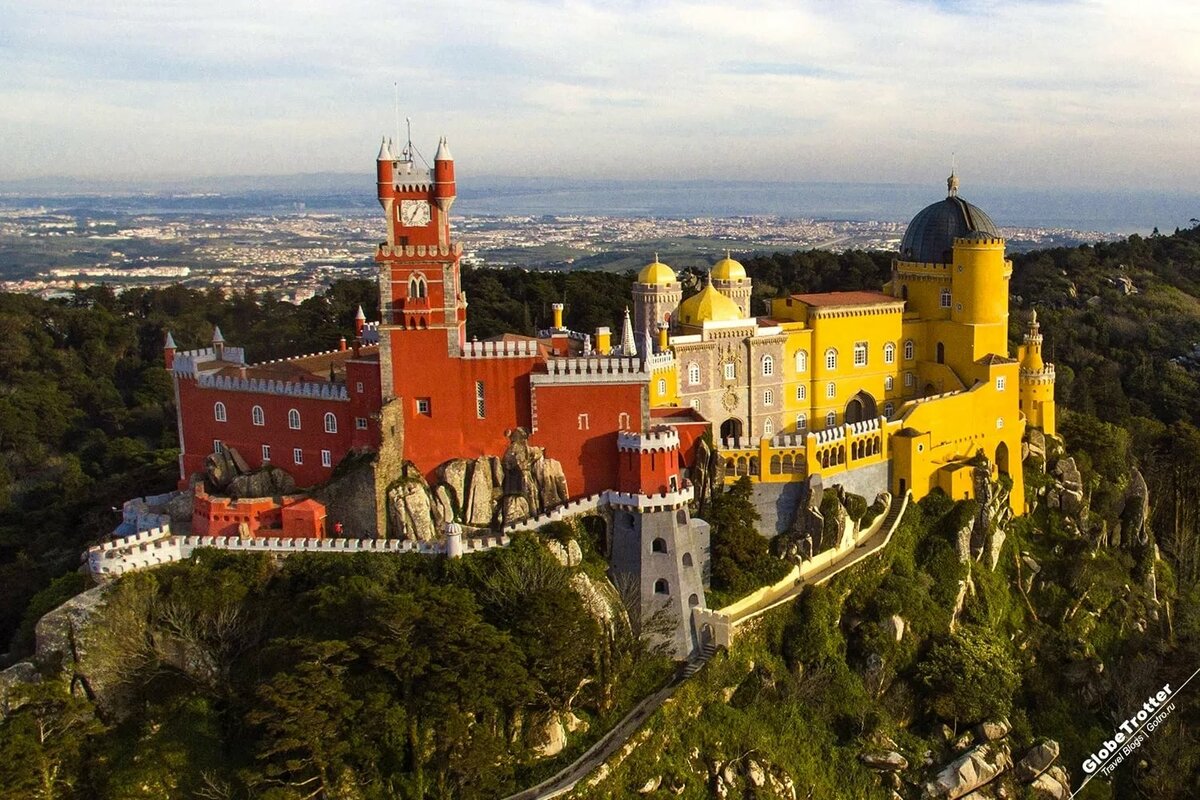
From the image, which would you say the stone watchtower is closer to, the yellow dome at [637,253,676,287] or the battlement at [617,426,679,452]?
the battlement at [617,426,679,452]

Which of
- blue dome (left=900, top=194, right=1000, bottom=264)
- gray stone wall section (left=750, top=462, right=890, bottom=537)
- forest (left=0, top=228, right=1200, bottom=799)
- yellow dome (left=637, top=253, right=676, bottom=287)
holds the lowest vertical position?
forest (left=0, top=228, right=1200, bottom=799)

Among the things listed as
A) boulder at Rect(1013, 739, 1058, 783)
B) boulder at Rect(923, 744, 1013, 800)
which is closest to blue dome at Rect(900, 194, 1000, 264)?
boulder at Rect(1013, 739, 1058, 783)

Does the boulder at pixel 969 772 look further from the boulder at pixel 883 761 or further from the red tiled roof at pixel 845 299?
the red tiled roof at pixel 845 299

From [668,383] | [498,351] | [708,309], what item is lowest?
[668,383]

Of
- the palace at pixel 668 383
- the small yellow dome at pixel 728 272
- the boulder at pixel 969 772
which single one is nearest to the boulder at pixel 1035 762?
the boulder at pixel 969 772

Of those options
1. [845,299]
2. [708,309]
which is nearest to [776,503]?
[708,309]

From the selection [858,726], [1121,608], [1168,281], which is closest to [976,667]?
[858,726]

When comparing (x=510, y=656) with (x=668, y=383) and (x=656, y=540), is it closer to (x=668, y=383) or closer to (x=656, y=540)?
(x=656, y=540)
